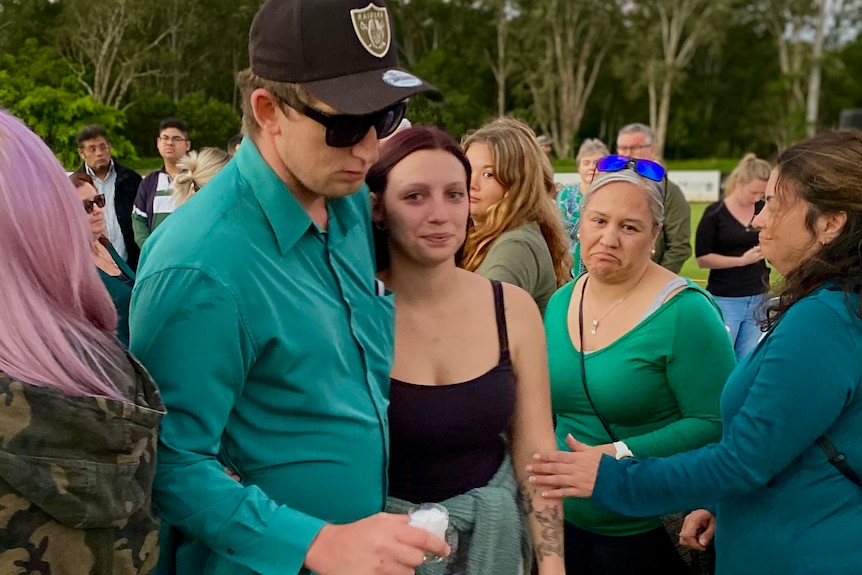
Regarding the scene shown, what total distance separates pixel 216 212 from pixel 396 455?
74 centimetres

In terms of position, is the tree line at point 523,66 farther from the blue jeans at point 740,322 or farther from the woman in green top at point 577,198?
the blue jeans at point 740,322

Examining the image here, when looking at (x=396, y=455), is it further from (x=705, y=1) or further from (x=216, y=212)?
(x=705, y=1)

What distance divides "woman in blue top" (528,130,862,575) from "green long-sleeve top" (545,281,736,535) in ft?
0.85

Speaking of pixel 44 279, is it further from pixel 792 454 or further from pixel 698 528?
pixel 698 528

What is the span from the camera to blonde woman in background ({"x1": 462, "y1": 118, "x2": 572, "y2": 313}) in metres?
3.06

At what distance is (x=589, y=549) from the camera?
2.54m

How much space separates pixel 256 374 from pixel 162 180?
388 cm

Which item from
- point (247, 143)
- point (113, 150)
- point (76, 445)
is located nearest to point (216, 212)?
point (247, 143)

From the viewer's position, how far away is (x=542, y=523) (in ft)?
6.53

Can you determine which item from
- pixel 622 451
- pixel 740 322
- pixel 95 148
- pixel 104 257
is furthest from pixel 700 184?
pixel 622 451

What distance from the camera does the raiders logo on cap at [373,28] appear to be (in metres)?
1.43

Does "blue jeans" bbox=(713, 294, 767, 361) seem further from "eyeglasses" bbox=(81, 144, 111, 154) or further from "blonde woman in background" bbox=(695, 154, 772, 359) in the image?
"eyeglasses" bbox=(81, 144, 111, 154)

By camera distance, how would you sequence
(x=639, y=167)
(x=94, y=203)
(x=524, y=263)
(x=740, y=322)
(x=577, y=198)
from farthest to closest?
(x=740, y=322)
(x=577, y=198)
(x=94, y=203)
(x=524, y=263)
(x=639, y=167)

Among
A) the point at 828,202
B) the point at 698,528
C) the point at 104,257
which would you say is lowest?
the point at 698,528
